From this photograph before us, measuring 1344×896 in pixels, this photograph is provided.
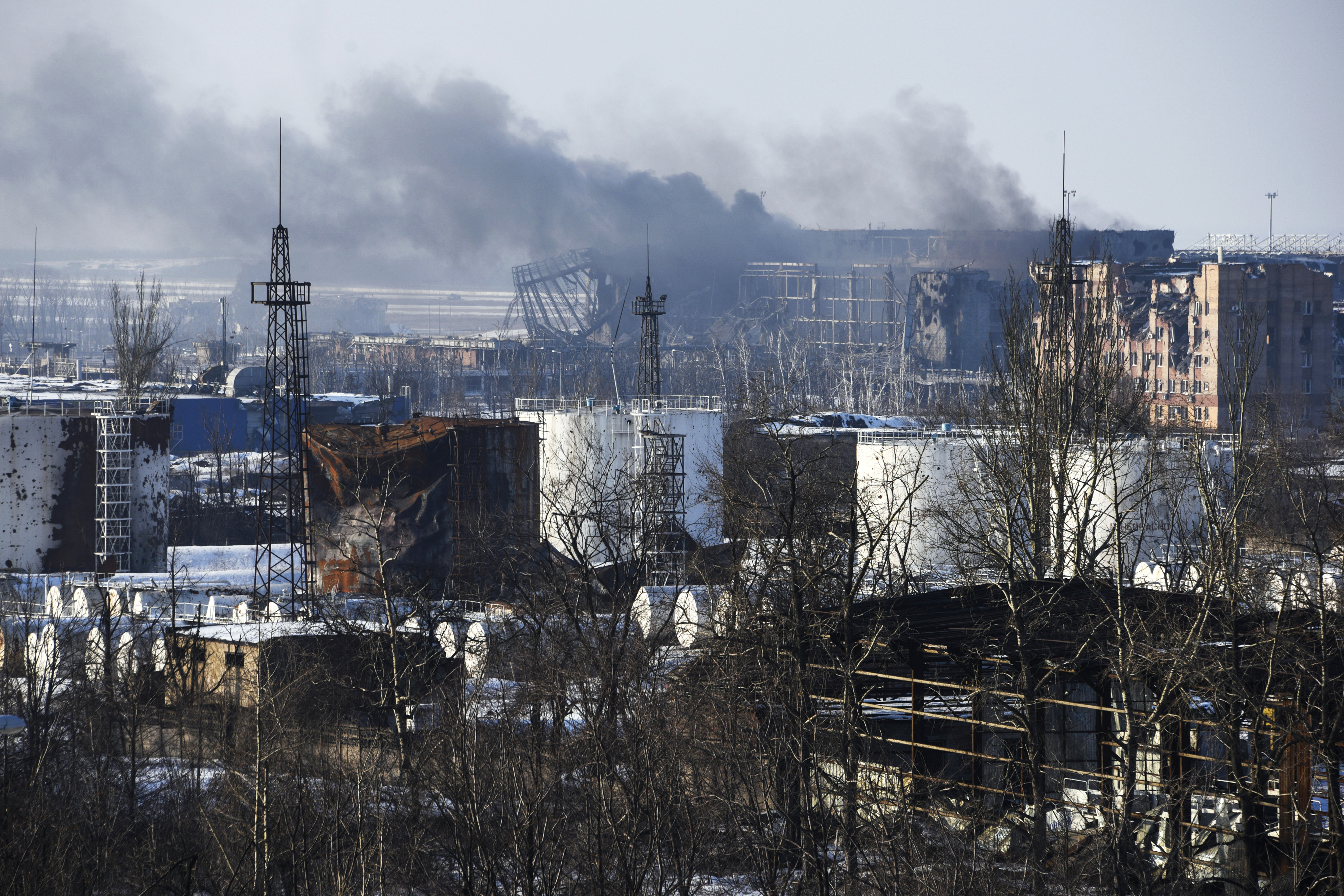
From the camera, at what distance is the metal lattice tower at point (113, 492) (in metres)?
25.5

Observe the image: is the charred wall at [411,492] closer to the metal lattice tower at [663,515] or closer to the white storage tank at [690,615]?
the metal lattice tower at [663,515]

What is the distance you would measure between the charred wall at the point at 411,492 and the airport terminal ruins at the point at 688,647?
0.25 ft

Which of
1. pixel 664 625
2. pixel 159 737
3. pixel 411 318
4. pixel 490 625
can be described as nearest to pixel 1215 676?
pixel 664 625

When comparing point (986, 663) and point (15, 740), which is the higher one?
point (986, 663)

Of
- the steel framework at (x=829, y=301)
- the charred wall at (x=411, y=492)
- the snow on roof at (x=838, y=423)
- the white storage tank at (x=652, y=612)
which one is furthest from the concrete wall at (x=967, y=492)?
the steel framework at (x=829, y=301)

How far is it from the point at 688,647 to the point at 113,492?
564 inches

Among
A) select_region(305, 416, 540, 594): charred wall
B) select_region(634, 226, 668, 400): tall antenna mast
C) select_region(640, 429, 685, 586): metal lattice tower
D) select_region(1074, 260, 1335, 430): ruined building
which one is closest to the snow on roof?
select_region(634, 226, 668, 400): tall antenna mast

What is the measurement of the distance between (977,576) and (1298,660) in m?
9.20

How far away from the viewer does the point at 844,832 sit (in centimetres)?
1027

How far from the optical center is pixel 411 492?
970 inches

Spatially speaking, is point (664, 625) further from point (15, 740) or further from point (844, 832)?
point (15, 740)

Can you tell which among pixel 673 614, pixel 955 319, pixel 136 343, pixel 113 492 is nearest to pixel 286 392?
pixel 673 614

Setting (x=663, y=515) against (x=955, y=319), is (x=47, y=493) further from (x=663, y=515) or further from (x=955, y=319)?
(x=955, y=319)

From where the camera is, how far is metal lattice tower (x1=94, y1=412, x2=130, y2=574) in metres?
25.5
